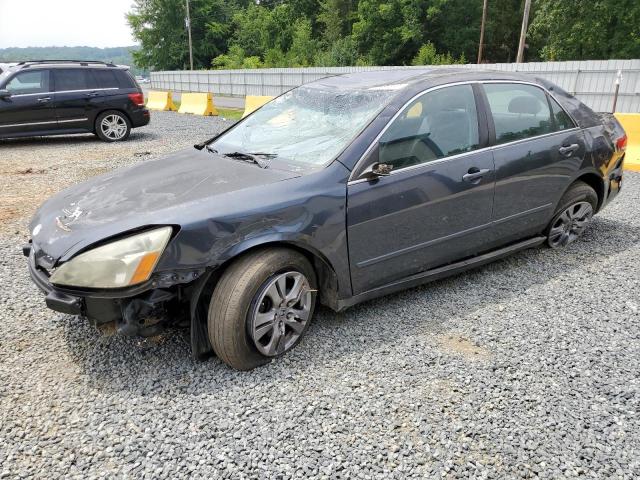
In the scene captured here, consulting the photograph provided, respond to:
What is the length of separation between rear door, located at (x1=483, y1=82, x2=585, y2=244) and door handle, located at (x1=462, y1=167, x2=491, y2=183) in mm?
176

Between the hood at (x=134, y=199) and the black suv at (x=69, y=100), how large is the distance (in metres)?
8.49

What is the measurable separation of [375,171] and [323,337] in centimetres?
111

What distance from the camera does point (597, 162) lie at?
14.6 ft

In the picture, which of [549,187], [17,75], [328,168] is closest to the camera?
[328,168]

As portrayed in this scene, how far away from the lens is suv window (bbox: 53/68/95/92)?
10.7 metres

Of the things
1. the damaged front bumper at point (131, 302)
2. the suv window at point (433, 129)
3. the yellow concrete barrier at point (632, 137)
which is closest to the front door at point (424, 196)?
the suv window at point (433, 129)

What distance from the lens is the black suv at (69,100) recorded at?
10312 mm

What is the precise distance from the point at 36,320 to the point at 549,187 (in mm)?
4036

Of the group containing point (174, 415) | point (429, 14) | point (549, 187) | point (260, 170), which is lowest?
point (174, 415)

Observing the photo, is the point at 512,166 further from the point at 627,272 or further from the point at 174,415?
the point at 174,415

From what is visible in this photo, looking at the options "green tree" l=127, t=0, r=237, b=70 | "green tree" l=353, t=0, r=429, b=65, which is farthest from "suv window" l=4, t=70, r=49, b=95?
"green tree" l=127, t=0, r=237, b=70

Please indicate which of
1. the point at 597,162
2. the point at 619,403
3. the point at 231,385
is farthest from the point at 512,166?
the point at 231,385

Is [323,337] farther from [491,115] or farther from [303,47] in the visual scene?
[303,47]

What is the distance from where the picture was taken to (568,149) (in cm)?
419
